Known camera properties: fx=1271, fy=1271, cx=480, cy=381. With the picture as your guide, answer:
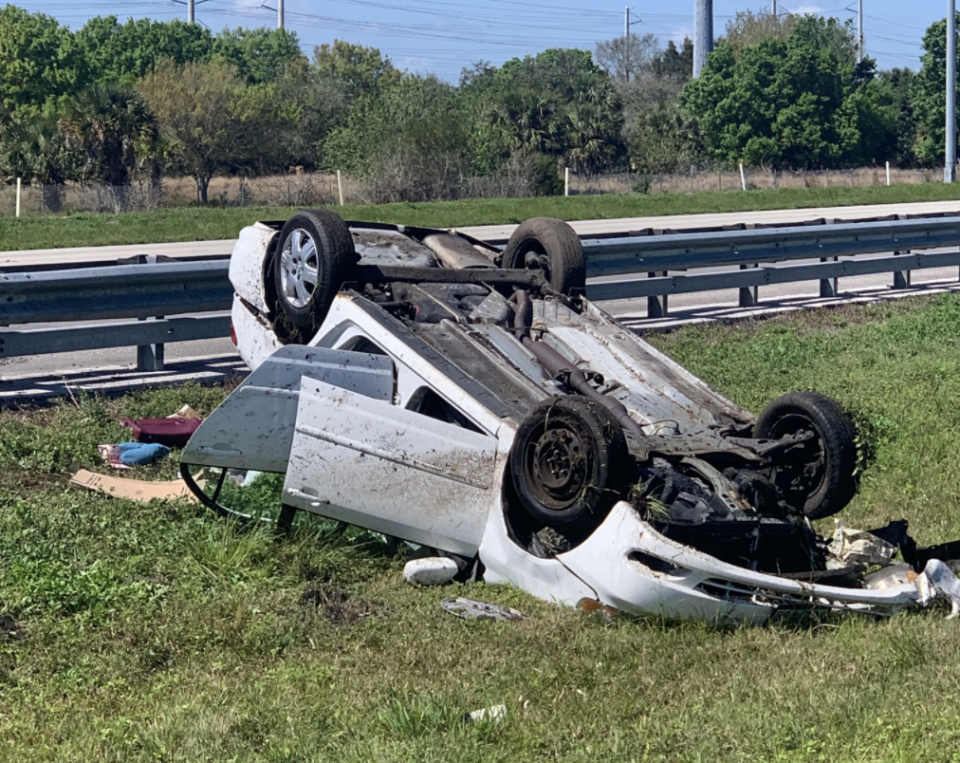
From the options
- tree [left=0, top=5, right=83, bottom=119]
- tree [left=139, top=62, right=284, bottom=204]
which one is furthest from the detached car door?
tree [left=0, top=5, right=83, bottom=119]

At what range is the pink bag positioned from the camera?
300 inches

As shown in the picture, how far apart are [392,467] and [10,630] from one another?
5.43ft

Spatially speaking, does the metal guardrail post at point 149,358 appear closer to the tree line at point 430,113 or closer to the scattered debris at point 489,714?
the scattered debris at point 489,714

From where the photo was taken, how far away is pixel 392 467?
5453mm

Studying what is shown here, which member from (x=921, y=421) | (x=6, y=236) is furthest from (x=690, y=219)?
(x=921, y=421)

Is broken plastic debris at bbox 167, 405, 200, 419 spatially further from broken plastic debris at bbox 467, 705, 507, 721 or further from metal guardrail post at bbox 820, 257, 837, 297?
metal guardrail post at bbox 820, 257, 837, 297

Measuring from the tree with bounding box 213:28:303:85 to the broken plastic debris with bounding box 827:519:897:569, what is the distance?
9248 cm

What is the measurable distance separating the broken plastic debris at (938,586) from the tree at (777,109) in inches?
2223

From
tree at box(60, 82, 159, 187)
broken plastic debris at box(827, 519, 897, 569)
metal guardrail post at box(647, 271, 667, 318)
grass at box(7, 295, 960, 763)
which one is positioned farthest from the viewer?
tree at box(60, 82, 159, 187)

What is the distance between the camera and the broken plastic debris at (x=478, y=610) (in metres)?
5.14

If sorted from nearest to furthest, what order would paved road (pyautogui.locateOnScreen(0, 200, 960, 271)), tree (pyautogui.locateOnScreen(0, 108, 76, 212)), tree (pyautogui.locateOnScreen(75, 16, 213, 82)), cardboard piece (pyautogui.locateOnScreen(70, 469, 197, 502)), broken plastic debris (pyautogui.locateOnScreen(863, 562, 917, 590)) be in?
broken plastic debris (pyautogui.locateOnScreen(863, 562, 917, 590))
cardboard piece (pyautogui.locateOnScreen(70, 469, 197, 502))
paved road (pyautogui.locateOnScreen(0, 200, 960, 271))
tree (pyautogui.locateOnScreen(0, 108, 76, 212))
tree (pyautogui.locateOnScreen(75, 16, 213, 82))

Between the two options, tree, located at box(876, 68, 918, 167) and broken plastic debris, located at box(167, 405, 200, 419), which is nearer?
broken plastic debris, located at box(167, 405, 200, 419)

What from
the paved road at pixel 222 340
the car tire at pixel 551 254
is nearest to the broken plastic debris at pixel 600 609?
the car tire at pixel 551 254

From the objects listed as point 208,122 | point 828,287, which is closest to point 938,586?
point 828,287
